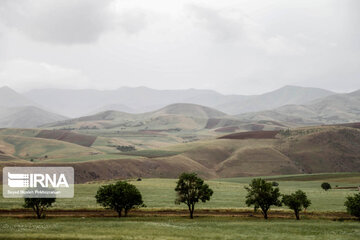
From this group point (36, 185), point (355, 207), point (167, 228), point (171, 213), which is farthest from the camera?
point (36, 185)

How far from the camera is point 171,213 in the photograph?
2611 inches

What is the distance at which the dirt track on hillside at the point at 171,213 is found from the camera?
201 ft

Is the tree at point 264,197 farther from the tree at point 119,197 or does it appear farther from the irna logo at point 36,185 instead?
the irna logo at point 36,185

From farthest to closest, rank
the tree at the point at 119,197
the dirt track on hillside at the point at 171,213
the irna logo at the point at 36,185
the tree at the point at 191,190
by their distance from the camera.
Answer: the tree at the point at 191,190 < the dirt track on hillside at the point at 171,213 < the tree at the point at 119,197 < the irna logo at the point at 36,185

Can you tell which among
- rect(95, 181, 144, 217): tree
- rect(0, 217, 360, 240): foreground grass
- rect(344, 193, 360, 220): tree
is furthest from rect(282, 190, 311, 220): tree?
rect(95, 181, 144, 217): tree

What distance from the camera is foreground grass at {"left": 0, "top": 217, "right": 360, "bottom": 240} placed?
39.6m

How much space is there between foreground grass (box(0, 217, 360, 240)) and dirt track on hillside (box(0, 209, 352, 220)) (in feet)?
21.3

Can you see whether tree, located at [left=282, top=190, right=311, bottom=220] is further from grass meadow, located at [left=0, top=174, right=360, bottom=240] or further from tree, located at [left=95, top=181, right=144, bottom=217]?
tree, located at [left=95, top=181, right=144, bottom=217]

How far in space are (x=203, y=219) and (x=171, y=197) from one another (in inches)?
1213

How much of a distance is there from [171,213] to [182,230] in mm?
21285

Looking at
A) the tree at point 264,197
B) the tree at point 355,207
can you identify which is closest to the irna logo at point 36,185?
the tree at point 264,197

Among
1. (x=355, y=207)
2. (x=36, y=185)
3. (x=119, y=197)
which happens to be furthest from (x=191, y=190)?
(x=36, y=185)

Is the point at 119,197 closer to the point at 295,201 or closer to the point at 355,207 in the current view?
the point at 295,201

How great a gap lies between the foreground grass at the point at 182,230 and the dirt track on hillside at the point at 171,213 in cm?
650
